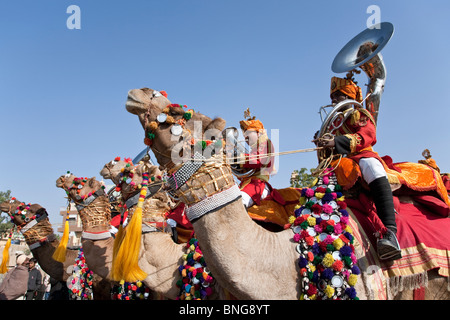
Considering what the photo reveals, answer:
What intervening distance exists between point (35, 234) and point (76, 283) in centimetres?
219

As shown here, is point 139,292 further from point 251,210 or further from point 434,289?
point 434,289

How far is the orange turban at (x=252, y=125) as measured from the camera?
599 cm

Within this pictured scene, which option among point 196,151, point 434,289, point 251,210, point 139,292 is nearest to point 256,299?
point 196,151

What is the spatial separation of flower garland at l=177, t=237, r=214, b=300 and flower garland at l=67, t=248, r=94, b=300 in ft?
13.1

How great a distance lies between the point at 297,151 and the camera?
12.6 feet

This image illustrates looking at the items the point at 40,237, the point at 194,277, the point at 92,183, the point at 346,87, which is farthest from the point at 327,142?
the point at 40,237

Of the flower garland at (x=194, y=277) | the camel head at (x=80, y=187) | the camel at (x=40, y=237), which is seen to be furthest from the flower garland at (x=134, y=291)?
the camel at (x=40, y=237)

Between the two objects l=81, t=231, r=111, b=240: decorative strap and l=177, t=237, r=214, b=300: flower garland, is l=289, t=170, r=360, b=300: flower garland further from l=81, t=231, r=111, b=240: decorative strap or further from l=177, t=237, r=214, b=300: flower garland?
l=81, t=231, r=111, b=240: decorative strap

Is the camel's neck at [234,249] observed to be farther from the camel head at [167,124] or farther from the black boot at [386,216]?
the black boot at [386,216]

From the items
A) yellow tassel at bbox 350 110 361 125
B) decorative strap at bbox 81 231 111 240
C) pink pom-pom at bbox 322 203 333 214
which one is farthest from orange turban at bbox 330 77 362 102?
decorative strap at bbox 81 231 111 240

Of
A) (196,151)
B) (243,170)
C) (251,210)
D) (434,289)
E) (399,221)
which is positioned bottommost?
(434,289)

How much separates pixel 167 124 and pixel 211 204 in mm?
957

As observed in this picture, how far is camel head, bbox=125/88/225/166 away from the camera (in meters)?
3.40

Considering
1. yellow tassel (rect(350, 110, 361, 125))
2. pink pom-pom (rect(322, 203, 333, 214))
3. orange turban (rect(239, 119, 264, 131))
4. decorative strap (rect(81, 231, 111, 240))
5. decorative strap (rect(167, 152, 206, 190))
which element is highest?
orange turban (rect(239, 119, 264, 131))
